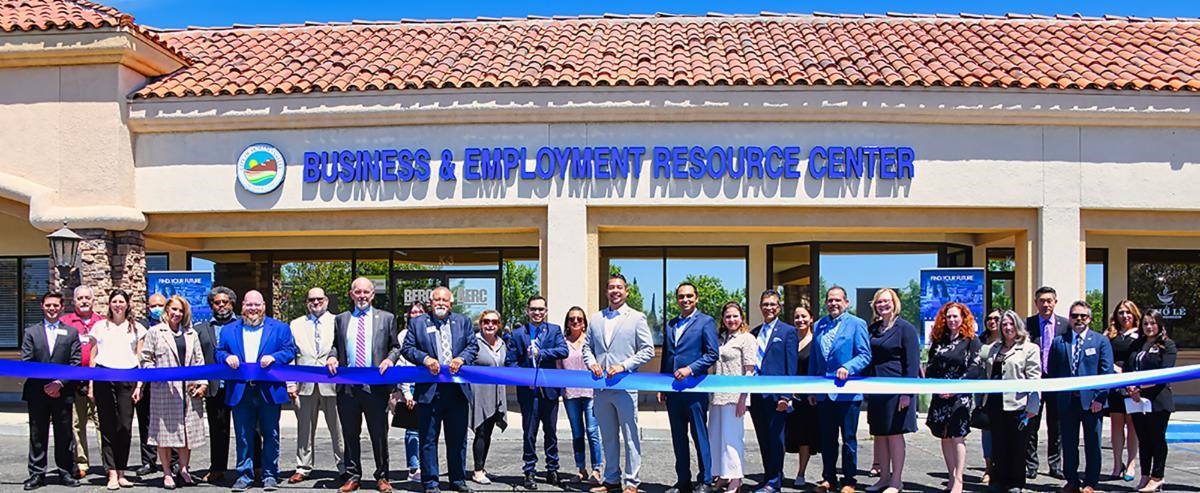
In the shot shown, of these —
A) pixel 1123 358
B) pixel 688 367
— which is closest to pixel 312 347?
pixel 688 367

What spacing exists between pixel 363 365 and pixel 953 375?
15.6 feet

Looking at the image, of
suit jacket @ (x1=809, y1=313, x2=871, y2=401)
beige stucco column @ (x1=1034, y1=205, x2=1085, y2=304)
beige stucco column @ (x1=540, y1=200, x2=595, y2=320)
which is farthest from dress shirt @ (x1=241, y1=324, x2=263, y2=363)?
A: beige stucco column @ (x1=1034, y1=205, x2=1085, y2=304)

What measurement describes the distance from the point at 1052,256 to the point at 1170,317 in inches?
155

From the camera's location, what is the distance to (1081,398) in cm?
861

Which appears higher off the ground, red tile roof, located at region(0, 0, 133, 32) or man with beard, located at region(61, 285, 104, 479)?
red tile roof, located at region(0, 0, 133, 32)

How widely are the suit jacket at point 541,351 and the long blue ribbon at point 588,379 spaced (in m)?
0.33

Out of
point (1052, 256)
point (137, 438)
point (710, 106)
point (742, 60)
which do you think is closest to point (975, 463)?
point (1052, 256)

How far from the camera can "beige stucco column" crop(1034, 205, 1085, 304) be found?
13.4 m

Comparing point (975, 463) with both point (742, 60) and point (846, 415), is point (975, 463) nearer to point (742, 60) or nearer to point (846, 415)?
point (846, 415)

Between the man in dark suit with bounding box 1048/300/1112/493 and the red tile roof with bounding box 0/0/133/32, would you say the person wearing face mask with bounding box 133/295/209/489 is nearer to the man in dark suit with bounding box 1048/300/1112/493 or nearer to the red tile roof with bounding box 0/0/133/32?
the red tile roof with bounding box 0/0/133/32

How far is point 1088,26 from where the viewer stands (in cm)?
1705

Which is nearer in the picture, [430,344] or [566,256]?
[430,344]

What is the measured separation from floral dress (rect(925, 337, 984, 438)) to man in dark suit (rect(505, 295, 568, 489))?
3074 millimetres

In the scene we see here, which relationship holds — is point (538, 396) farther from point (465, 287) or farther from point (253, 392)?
point (465, 287)
